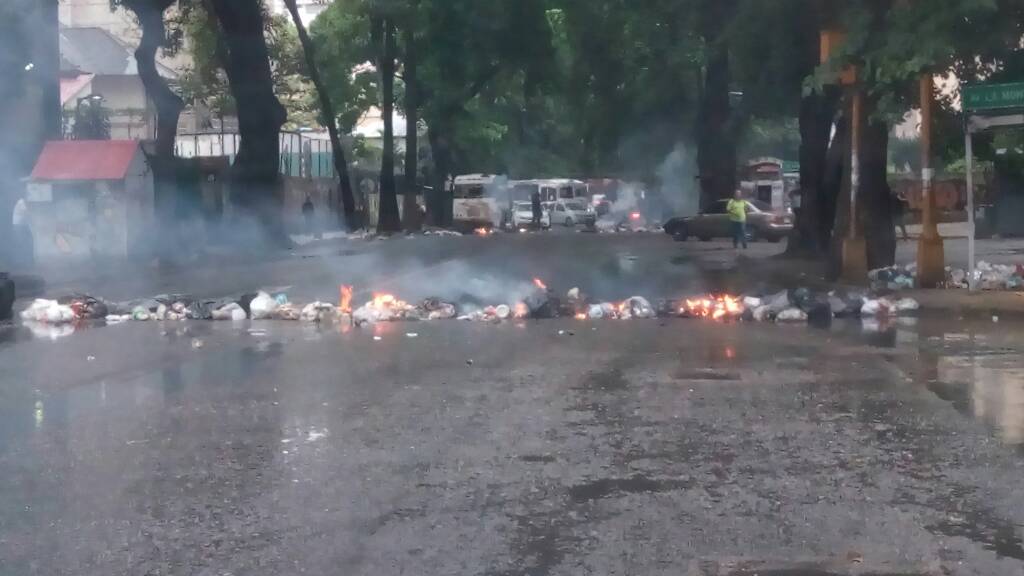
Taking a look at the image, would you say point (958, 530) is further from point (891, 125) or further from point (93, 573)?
point (891, 125)

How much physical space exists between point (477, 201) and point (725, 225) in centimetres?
1909

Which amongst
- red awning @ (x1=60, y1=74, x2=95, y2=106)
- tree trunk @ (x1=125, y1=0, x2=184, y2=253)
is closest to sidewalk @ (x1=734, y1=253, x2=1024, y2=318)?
tree trunk @ (x1=125, y1=0, x2=184, y2=253)

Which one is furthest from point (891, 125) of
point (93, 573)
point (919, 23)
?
point (93, 573)

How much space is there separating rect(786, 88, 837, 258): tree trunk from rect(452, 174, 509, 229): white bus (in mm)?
31834

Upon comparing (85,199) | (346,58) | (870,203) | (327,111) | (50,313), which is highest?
(346,58)

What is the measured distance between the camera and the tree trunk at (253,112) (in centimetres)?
3497

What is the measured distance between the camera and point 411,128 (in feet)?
179

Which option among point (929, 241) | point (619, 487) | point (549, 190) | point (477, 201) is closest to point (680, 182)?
point (549, 190)

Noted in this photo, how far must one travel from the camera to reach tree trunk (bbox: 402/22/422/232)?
51.9m

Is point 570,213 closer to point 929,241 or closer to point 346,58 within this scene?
point 346,58

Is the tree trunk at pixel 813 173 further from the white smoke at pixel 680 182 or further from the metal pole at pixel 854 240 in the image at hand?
the white smoke at pixel 680 182

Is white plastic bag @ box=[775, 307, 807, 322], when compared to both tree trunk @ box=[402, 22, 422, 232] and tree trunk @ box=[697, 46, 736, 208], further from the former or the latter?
tree trunk @ box=[402, 22, 422, 232]

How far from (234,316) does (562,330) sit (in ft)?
15.5

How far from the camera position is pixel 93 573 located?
5.87 m
